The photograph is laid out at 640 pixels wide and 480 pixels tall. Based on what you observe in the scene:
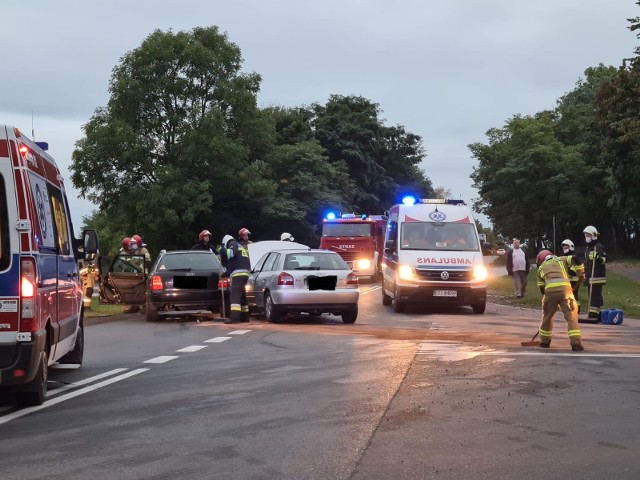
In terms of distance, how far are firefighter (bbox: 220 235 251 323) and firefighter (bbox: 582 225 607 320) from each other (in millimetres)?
6895

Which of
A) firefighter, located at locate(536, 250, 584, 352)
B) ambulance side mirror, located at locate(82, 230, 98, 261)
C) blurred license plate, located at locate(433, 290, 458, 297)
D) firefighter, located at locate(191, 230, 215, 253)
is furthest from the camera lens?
blurred license plate, located at locate(433, 290, 458, 297)

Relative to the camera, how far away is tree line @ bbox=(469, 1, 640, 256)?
6506 centimetres

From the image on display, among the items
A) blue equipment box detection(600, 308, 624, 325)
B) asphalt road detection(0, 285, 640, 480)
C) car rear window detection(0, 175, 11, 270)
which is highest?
car rear window detection(0, 175, 11, 270)

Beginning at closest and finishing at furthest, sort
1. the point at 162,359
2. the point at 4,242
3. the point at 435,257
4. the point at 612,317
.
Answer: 1. the point at 4,242
2. the point at 162,359
3. the point at 612,317
4. the point at 435,257

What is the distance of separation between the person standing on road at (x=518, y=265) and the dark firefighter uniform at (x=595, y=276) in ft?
23.6

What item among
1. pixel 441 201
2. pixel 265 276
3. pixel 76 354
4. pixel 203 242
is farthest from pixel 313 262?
pixel 76 354

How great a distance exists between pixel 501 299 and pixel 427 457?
2222cm

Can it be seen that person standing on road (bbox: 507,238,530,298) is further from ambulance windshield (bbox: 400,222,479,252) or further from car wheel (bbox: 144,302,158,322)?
car wheel (bbox: 144,302,158,322)

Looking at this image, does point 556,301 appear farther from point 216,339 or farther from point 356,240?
point 356,240

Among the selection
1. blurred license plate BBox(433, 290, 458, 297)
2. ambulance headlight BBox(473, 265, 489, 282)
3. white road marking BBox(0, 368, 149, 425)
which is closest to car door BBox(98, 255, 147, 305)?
blurred license plate BBox(433, 290, 458, 297)

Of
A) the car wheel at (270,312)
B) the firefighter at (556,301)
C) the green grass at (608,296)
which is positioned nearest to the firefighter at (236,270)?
the car wheel at (270,312)

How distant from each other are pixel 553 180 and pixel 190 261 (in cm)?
5029

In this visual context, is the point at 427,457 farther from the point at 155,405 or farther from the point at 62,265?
the point at 62,265

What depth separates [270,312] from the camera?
18.2 metres
